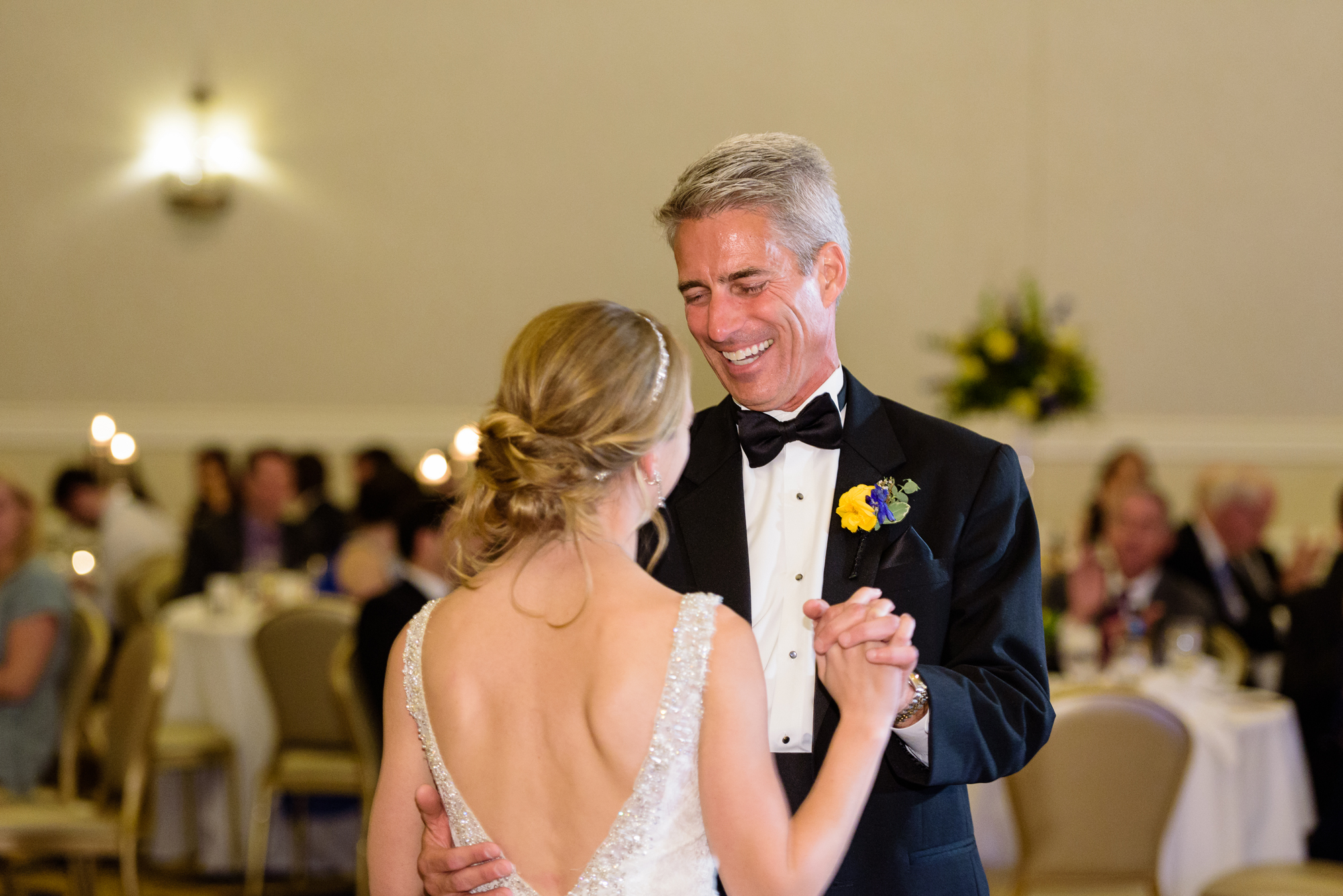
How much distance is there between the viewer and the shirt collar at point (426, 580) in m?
4.25

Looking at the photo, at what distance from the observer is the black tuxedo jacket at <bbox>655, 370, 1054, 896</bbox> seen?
158cm

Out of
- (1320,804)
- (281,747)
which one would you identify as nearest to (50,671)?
(281,747)

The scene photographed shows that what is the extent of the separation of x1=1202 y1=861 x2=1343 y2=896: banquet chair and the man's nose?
261 cm

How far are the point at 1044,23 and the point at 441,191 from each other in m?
3.53

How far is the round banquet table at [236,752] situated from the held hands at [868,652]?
3847mm

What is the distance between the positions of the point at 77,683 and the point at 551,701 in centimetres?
328

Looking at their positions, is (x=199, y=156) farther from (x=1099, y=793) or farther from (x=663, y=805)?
(x=663, y=805)

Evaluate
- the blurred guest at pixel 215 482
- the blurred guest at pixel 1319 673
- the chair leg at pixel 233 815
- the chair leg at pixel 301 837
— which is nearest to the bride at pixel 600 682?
the blurred guest at pixel 1319 673

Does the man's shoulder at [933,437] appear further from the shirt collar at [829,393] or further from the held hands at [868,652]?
the held hands at [868,652]

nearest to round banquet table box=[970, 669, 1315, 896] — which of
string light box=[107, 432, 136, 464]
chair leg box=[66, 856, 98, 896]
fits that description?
chair leg box=[66, 856, 98, 896]

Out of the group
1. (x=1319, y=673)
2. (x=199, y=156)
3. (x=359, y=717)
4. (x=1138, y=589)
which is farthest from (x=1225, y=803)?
(x=199, y=156)

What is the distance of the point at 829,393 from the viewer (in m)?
1.77

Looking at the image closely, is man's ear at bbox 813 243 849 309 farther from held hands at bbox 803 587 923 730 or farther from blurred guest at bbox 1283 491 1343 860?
blurred guest at bbox 1283 491 1343 860

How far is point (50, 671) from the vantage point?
13.2 ft
